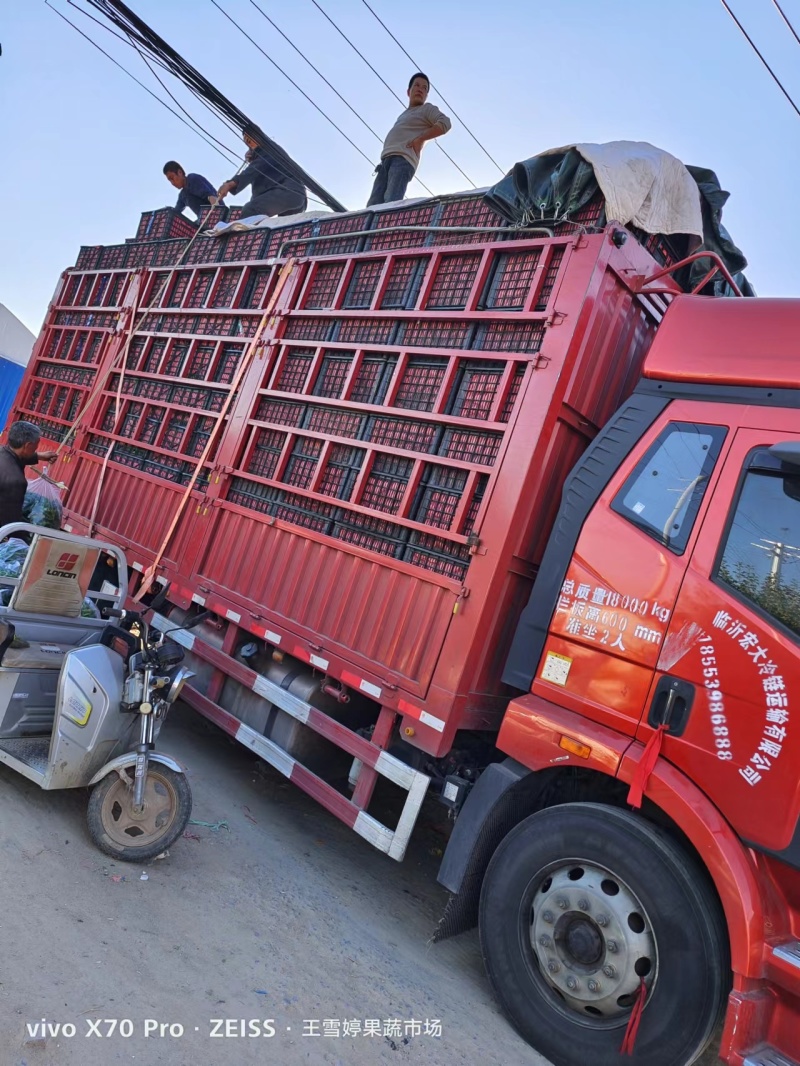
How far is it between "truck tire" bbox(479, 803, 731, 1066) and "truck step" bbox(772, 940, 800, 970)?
0.18 metres

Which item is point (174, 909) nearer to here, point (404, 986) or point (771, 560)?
point (404, 986)

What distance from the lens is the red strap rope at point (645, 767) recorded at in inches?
110

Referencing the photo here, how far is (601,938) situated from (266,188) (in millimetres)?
8838

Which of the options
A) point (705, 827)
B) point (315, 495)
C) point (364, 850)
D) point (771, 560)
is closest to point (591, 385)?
point (771, 560)

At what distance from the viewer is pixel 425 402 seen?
4.10m

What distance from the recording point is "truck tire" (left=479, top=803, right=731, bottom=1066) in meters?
2.60

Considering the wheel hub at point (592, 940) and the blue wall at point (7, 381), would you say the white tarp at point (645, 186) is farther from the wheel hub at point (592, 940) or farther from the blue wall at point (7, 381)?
the blue wall at point (7, 381)

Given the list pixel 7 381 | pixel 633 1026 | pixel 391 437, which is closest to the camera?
pixel 633 1026

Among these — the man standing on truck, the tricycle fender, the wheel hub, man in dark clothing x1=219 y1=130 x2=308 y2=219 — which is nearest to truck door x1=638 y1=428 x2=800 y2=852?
the wheel hub

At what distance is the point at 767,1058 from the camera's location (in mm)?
2512

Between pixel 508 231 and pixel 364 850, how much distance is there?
368 cm

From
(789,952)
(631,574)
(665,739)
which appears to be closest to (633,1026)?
(789,952)

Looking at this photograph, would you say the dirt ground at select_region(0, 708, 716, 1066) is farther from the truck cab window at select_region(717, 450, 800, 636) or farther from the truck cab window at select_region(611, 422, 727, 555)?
the truck cab window at select_region(611, 422, 727, 555)

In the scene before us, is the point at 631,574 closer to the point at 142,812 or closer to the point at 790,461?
the point at 790,461
